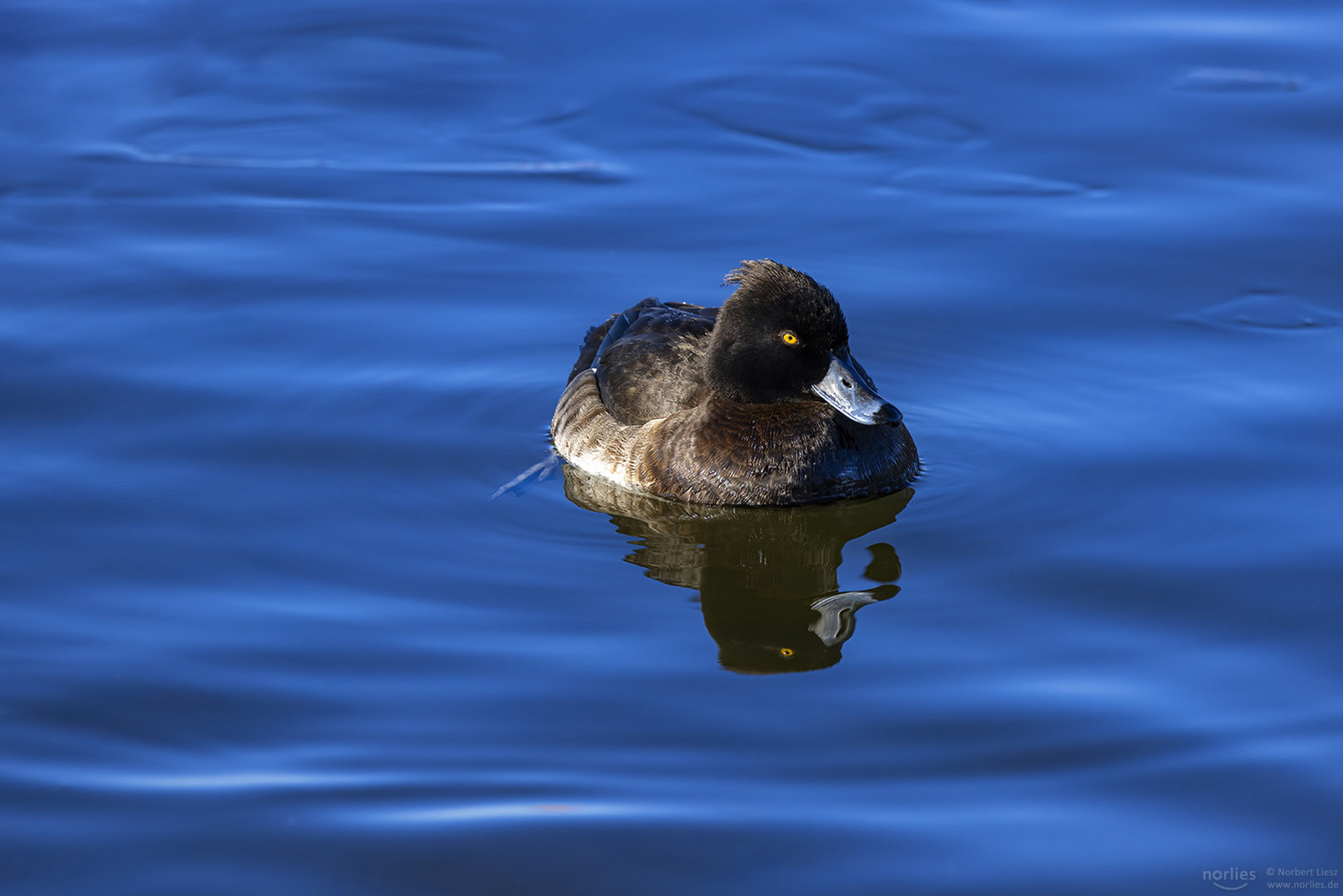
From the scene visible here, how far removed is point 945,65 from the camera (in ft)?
44.7

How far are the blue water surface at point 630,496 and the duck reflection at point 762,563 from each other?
0.03 m

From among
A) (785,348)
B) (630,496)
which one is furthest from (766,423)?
(630,496)

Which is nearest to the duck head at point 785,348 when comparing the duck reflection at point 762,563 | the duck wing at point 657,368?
the duck wing at point 657,368

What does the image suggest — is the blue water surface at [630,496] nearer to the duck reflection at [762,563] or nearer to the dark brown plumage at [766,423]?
the duck reflection at [762,563]

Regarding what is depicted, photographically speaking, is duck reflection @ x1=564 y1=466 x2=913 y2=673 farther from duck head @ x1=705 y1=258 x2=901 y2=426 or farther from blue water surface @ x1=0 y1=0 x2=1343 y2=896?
duck head @ x1=705 y1=258 x2=901 y2=426

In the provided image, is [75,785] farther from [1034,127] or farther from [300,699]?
[1034,127]

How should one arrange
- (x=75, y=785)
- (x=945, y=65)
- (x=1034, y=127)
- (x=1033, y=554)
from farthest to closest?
(x=945, y=65), (x=1034, y=127), (x=1033, y=554), (x=75, y=785)

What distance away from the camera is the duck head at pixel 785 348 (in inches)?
319

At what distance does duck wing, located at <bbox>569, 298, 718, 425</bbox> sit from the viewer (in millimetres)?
8852

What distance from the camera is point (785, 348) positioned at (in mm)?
8250

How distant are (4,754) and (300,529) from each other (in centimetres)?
207

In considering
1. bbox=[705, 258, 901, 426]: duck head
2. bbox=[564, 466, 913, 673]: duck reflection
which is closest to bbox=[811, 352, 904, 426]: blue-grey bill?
bbox=[705, 258, 901, 426]: duck head

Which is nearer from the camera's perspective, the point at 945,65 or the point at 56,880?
the point at 56,880

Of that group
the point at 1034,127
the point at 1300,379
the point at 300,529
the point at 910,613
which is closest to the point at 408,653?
the point at 300,529
